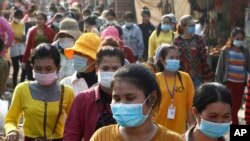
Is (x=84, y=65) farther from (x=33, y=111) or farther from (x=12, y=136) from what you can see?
(x=12, y=136)

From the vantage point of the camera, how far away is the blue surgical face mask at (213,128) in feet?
14.6

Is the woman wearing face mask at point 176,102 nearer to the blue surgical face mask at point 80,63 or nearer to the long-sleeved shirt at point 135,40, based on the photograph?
the blue surgical face mask at point 80,63

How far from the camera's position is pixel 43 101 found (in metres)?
5.59

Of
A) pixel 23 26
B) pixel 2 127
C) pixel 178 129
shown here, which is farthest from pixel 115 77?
pixel 23 26

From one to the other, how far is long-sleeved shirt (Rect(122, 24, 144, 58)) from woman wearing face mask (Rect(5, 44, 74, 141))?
852cm

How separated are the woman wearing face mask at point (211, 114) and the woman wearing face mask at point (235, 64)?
20.8 ft

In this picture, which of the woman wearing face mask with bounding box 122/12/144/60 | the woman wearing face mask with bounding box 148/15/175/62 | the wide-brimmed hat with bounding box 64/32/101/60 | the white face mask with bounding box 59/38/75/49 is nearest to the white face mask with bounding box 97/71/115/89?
the wide-brimmed hat with bounding box 64/32/101/60

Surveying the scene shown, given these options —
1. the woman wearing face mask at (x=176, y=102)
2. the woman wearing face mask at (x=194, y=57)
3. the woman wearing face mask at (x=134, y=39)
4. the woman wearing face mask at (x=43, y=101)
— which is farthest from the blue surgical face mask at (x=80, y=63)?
the woman wearing face mask at (x=134, y=39)

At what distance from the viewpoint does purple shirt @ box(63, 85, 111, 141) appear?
16.0ft

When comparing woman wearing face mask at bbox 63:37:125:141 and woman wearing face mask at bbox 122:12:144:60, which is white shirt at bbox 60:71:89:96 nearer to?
woman wearing face mask at bbox 63:37:125:141

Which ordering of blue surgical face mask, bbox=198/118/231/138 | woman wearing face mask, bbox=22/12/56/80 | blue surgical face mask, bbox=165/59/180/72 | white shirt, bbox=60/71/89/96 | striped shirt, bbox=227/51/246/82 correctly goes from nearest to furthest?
1. blue surgical face mask, bbox=198/118/231/138
2. white shirt, bbox=60/71/89/96
3. blue surgical face mask, bbox=165/59/180/72
4. striped shirt, bbox=227/51/246/82
5. woman wearing face mask, bbox=22/12/56/80

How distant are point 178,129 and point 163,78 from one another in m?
0.52

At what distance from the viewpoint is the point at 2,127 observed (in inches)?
238

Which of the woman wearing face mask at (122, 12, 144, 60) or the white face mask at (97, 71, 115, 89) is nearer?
the white face mask at (97, 71, 115, 89)
